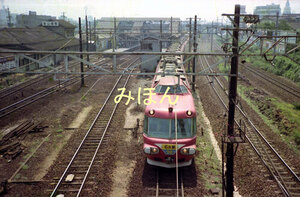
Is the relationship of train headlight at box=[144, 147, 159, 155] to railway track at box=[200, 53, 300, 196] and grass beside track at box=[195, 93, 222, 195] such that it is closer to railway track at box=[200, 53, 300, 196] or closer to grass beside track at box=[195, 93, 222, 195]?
grass beside track at box=[195, 93, 222, 195]

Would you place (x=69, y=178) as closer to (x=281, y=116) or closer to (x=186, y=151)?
(x=186, y=151)

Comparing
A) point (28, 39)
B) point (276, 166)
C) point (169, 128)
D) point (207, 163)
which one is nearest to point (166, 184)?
point (169, 128)

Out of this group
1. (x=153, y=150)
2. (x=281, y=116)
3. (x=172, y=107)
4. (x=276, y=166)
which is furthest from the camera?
(x=281, y=116)

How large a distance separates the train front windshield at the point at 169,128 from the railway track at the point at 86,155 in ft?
10.1

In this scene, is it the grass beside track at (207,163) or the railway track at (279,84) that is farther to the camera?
the railway track at (279,84)

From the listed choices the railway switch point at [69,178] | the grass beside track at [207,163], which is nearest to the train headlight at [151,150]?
the grass beside track at [207,163]

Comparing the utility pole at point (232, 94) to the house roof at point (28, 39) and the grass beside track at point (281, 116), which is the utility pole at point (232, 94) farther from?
the house roof at point (28, 39)

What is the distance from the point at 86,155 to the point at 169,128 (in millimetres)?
4373

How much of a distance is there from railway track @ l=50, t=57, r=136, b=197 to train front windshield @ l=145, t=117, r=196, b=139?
3080 mm

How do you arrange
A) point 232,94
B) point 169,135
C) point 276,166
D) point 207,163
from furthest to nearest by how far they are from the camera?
point 207,163
point 276,166
point 169,135
point 232,94

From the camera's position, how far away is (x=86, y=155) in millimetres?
12508

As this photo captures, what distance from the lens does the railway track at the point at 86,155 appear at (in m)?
10.0

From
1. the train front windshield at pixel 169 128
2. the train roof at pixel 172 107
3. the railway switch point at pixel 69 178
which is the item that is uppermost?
the train roof at pixel 172 107

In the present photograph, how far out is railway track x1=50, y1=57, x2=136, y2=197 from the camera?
1001 centimetres
